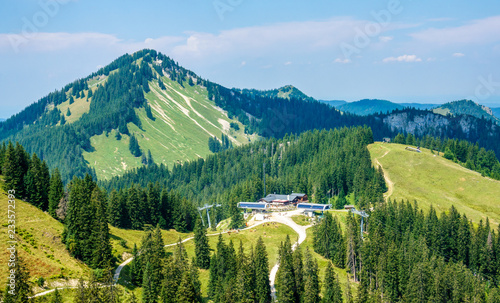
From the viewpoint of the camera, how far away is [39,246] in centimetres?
8369

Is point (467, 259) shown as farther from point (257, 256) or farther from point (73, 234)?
point (73, 234)

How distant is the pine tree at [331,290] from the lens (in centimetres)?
9178

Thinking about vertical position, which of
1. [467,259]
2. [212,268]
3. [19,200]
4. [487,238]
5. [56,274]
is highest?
[19,200]

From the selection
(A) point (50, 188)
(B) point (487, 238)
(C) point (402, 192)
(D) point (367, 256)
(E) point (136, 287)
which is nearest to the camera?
(E) point (136, 287)

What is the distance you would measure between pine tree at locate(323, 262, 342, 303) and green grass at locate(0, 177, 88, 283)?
5589cm

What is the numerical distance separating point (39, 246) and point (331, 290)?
221ft

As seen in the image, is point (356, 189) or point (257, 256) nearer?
point (257, 256)

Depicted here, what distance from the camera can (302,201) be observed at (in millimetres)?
184750

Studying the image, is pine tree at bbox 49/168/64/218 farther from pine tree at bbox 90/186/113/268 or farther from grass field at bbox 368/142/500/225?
grass field at bbox 368/142/500/225

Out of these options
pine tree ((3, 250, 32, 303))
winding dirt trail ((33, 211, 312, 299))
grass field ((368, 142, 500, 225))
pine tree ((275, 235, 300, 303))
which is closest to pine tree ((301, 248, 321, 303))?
pine tree ((275, 235, 300, 303))

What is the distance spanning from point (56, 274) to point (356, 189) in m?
147

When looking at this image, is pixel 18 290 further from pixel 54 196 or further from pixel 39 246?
pixel 54 196

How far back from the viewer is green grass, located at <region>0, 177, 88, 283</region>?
75.8 m

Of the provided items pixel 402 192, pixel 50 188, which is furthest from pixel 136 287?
pixel 402 192
